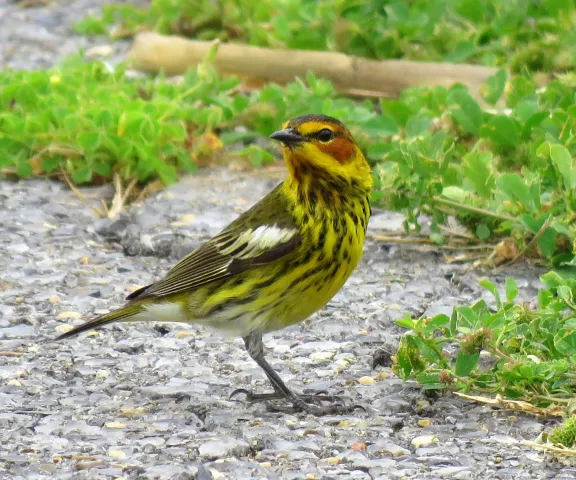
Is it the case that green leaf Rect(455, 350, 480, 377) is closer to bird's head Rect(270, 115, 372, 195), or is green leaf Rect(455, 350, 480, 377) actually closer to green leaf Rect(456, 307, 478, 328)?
green leaf Rect(456, 307, 478, 328)

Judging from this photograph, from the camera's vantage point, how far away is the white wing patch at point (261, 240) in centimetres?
439

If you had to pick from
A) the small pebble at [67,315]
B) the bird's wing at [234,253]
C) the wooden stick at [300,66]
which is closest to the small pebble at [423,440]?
the bird's wing at [234,253]

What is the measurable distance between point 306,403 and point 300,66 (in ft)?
12.2

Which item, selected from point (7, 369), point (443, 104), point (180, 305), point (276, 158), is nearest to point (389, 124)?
point (443, 104)

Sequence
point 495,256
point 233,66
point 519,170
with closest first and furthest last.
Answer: point 495,256
point 519,170
point 233,66

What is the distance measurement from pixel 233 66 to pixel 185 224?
199 centimetres

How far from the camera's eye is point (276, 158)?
22.6 ft

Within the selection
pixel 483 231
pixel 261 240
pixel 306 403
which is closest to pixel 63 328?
pixel 261 240

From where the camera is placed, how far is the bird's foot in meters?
4.14

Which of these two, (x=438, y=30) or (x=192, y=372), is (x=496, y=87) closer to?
(x=438, y=30)

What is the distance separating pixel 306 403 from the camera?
4211 millimetres

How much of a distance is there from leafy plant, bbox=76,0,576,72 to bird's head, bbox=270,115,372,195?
282cm

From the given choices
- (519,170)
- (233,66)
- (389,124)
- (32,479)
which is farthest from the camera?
(233,66)

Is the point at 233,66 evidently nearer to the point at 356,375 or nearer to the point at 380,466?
the point at 356,375
